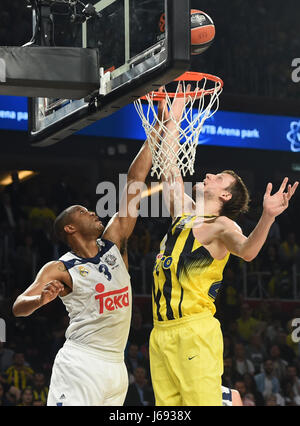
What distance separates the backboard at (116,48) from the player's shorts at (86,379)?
1.42 m

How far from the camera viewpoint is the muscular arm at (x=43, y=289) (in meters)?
4.91

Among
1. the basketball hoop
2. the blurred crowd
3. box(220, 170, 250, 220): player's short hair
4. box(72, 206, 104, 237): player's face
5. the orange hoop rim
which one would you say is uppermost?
the orange hoop rim

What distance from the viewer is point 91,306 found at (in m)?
5.41

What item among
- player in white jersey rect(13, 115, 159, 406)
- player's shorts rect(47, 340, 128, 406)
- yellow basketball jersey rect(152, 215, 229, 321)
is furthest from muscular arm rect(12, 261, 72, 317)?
yellow basketball jersey rect(152, 215, 229, 321)

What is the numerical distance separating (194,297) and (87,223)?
3.16ft

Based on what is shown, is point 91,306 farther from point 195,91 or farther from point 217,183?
point 195,91

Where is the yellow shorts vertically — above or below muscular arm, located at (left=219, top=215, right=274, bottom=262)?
below

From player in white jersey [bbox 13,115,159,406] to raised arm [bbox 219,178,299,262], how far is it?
0.83 m

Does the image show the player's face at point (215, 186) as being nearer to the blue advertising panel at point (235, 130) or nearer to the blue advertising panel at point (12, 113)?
the blue advertising panel at point (12, 113)

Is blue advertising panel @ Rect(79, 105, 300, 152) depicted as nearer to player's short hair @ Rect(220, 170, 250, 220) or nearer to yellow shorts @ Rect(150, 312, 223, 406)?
player's short hair @ Rect(220, 170, 250, 220)

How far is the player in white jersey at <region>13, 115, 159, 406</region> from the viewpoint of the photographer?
208 inches

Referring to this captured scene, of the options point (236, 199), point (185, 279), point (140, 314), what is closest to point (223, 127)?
point (140, 314)

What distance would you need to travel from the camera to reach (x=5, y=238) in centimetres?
1194

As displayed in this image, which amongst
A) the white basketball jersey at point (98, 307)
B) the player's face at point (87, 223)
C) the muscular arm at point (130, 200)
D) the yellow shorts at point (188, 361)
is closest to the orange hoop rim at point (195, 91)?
the muscular arm at point (130, 200)
